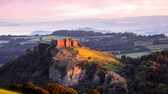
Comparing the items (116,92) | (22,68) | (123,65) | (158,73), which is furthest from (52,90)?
(22,68)

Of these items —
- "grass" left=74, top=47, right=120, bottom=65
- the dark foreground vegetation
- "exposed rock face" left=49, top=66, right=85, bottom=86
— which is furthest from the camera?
"grass" left=74, top=47, right=120, bottom=65

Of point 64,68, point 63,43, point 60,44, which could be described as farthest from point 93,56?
point 64,68

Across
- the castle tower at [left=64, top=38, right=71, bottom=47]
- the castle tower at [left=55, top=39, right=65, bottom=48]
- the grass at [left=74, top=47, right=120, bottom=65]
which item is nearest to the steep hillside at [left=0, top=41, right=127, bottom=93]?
the grass at [left=74, top=47, right=120, bottom=65]

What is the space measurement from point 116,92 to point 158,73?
930 centimetres

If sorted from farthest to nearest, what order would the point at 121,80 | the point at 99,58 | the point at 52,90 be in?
the point at 99,58
the point at 121,80
the point at 52,90

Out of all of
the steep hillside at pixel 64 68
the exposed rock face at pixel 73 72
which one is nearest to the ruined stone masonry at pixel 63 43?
the steep hillside at pixel 64 68

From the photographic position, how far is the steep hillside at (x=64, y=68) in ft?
260

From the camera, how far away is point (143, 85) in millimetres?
72188

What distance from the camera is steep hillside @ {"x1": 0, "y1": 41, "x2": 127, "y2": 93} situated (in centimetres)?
7912

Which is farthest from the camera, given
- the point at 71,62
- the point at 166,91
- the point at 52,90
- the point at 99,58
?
the point at 99,58

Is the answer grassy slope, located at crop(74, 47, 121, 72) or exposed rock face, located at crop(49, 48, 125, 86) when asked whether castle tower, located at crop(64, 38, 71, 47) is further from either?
exposed rock face, located at crop(49, 48, 125, 86)

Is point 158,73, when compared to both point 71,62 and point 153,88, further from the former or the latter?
point 71,62

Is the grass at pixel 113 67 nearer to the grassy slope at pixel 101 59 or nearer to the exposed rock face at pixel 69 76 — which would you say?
the grassy slope at pixel 101 59

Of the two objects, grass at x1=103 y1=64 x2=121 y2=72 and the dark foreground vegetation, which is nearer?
the dark foreground vegetation
